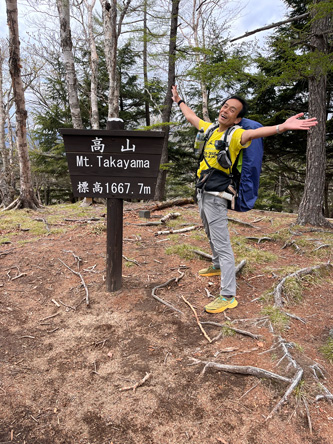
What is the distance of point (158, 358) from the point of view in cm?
232

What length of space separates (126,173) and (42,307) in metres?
1.97

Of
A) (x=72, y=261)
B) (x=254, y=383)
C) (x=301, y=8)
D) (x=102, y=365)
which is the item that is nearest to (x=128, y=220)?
(x=72, y=261)

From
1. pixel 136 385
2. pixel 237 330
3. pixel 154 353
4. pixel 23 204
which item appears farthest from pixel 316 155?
pixel 23 204

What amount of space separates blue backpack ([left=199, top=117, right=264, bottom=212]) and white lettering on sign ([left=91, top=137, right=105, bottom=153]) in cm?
145

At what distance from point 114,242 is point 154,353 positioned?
1.48 meters

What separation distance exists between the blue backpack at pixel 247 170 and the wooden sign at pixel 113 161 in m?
0.91

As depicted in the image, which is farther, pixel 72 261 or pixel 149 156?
pixel 72 261

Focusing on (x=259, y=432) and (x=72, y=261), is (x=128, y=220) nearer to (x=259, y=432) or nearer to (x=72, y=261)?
(x=72, y=261)

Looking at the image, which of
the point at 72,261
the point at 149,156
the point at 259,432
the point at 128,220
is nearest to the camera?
the point at 259,432

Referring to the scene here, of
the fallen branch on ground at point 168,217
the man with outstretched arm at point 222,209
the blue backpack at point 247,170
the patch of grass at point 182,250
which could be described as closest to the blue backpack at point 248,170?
the blue backpack at point 247,170

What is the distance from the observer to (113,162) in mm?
3139

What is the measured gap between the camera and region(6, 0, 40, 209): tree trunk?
24.4 feet

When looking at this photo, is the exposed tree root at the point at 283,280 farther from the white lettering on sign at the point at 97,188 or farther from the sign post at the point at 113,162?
the white lettering on sign at the point at 97,188

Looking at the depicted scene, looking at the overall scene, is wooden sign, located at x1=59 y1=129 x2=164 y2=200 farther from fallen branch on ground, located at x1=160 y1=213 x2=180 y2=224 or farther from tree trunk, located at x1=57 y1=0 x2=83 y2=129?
tree trunk, located at x1=57 y1=0 x2=83 y2=129
